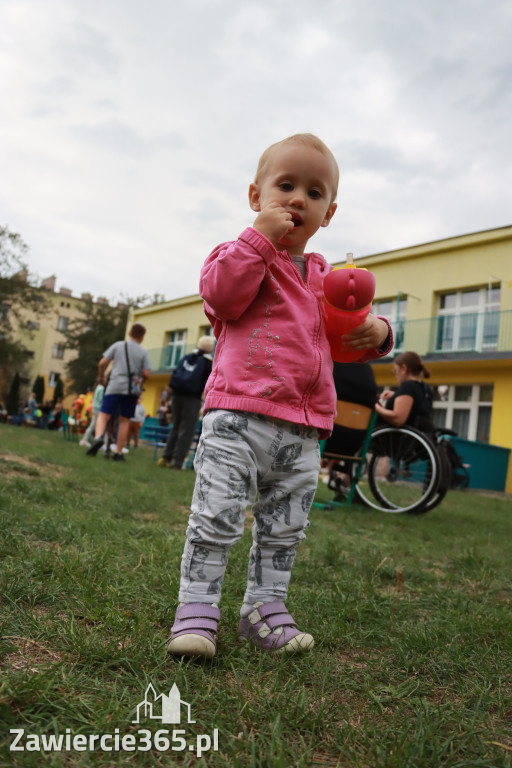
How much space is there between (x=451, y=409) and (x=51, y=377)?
54.1 m

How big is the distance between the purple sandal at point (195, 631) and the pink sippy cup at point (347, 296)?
912 millimetres

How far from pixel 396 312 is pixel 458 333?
10.1 ft

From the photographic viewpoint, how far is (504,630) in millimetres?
2168

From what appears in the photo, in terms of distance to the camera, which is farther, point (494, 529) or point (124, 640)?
point (494, 529)

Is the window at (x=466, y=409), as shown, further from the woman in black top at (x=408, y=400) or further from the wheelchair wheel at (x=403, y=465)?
the wheelchair wheel at (x=403, y=465)

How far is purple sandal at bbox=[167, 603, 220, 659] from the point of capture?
1.64 m

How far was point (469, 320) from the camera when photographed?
65.2 ft

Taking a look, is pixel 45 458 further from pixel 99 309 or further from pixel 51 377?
pixel 51 377

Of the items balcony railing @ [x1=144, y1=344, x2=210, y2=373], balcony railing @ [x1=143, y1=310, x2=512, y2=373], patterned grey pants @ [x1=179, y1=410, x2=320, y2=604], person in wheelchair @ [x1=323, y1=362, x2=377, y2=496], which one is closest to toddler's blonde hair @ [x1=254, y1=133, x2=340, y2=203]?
patterned grey pants @ [x1=179, y1=410, x2=320, y2=604]

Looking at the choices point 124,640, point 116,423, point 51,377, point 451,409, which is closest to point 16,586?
point 124,640

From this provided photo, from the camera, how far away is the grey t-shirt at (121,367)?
8.20m

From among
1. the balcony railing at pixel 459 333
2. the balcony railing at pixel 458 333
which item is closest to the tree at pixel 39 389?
the balcony railing at pixel 458 333
